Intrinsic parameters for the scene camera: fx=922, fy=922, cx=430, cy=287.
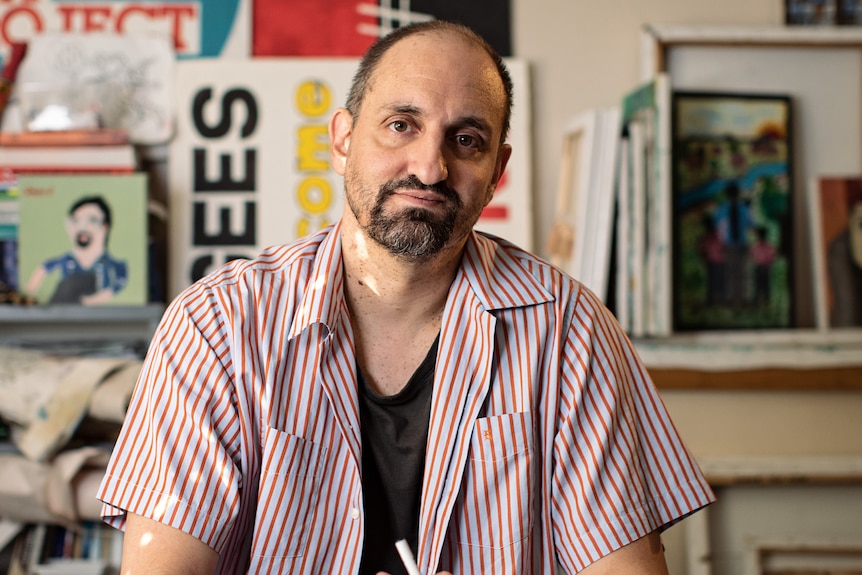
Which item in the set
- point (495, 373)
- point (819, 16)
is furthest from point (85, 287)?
point (819, 16)

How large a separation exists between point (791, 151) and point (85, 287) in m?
2.08

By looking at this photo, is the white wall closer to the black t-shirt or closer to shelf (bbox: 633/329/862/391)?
shelf (bbox: 633/329/862/391)

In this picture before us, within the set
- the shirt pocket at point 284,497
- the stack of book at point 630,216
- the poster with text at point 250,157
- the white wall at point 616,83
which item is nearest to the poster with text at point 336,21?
the poster with text at point 250,157

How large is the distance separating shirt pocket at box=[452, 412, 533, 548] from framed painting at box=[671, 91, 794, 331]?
1.45 metres

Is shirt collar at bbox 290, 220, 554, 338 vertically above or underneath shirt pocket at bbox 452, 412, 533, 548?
above

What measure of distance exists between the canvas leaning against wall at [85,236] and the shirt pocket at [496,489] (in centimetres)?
140

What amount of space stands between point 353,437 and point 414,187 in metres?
0.40

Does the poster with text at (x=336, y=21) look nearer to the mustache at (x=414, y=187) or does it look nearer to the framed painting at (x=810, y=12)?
the framed painting at (x=810, y=12)

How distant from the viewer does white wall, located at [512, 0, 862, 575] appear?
2693mm

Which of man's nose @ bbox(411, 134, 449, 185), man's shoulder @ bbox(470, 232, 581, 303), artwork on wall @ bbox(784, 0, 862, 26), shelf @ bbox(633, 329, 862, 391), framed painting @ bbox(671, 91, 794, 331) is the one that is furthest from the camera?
artwork on wall @ bbox(784, 0, 862, 26)

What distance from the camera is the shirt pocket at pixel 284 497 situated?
4.36ft

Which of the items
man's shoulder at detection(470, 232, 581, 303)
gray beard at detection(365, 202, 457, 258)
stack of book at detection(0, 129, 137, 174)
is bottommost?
man's shoulder at detection(470, 232, 581, 303)

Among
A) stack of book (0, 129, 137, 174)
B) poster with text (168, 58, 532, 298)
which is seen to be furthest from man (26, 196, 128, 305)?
poster with text (168, 58, 532, 298)

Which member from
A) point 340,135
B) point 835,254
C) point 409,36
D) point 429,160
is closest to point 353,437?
point 429,160
